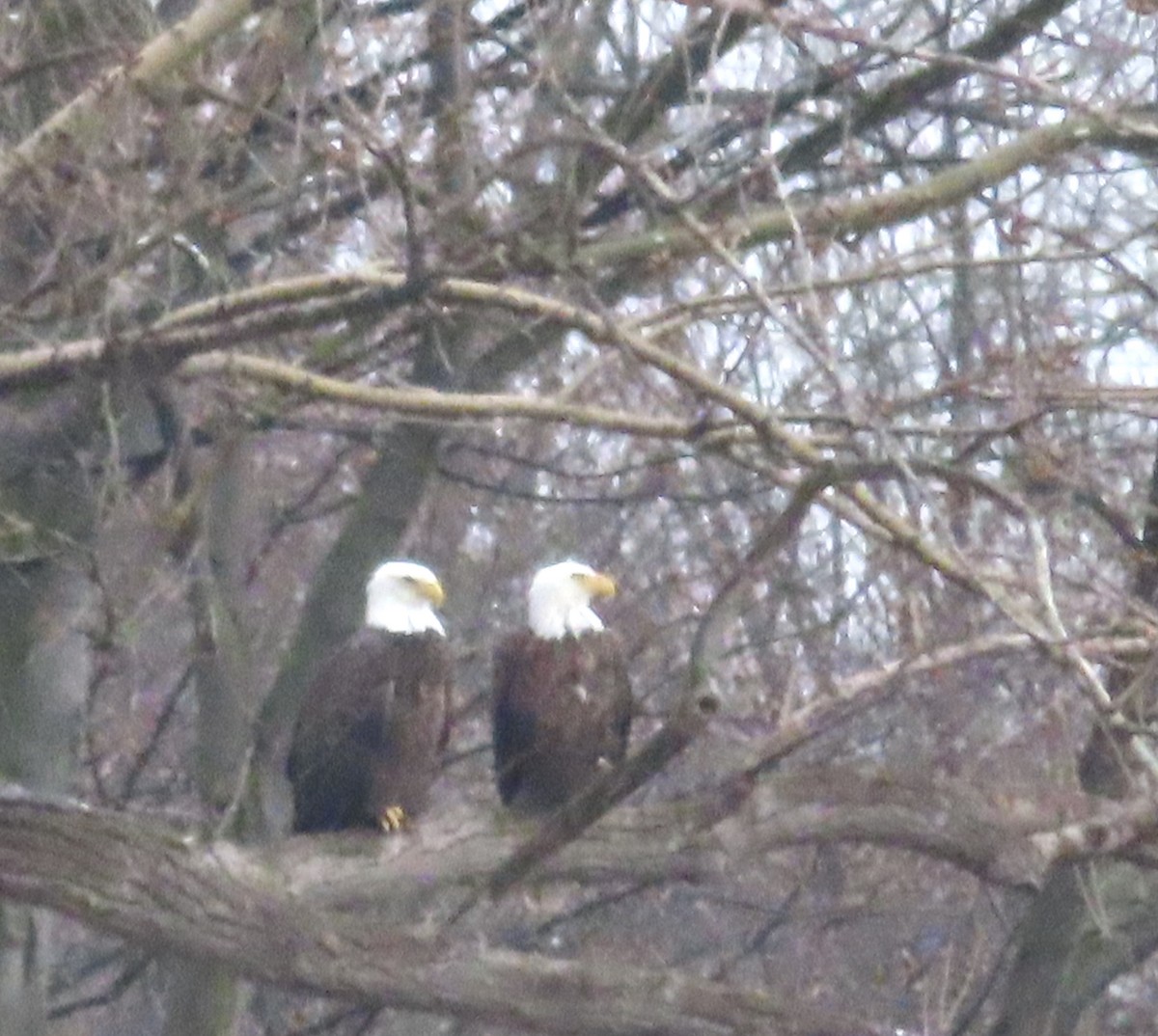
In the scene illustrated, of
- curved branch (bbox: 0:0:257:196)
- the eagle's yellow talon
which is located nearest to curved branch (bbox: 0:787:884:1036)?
curved branch (bbox: 0:0:257:196)

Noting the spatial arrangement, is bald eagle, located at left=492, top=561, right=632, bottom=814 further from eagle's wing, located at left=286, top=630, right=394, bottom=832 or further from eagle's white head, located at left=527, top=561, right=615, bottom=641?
eagle's wing, located at left=286, top=630, right=394, bottom=832

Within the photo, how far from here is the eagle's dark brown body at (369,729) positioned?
24.0 feet

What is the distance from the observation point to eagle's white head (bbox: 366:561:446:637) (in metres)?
7.41

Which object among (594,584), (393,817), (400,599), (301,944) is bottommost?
(301,944)

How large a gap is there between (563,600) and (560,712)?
32 centimetres

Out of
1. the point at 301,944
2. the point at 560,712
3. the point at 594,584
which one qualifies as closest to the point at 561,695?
the point at 560,712

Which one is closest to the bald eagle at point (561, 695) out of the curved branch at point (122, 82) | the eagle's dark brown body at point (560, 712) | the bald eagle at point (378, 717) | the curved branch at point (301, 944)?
the eagle's dark brown body at point (560, 712)

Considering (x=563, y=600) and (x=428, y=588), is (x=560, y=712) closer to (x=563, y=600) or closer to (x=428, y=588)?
→ (x=563, y=600)

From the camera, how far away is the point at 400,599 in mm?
7438

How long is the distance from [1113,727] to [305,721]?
10.9 feet

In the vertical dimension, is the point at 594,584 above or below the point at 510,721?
above

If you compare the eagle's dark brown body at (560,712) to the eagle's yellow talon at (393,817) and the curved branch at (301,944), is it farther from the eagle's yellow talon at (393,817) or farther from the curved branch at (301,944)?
the curved branch at (301,944)

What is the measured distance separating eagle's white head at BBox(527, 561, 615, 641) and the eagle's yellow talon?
0.63 meters

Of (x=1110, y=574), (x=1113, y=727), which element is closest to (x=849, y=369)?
(x=1110, y=574)
